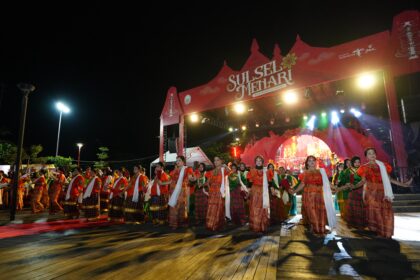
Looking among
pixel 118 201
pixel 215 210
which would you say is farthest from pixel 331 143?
pixel 118 201

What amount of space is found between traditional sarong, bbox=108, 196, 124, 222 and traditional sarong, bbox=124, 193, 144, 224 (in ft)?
1.09

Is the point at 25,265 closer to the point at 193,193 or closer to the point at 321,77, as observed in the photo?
the point at 193,193

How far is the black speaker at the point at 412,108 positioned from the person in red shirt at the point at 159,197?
10.4 metres

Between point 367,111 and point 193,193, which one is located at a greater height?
point 367,111

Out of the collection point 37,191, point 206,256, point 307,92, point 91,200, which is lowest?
point 206,256

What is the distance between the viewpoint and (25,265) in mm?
3043

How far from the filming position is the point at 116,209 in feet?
23.3

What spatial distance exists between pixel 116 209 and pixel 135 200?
92 cm

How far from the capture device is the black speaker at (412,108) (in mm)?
10062

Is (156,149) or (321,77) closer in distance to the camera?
(321,77)

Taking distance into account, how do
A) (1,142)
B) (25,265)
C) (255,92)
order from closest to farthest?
1. (25,265)
2. (255,92)
3. (1,142)

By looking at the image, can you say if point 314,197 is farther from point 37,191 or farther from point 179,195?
point 37,191

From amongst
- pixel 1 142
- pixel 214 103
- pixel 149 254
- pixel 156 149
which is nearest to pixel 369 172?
pixel 149 254

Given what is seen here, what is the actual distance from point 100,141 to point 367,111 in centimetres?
3499
